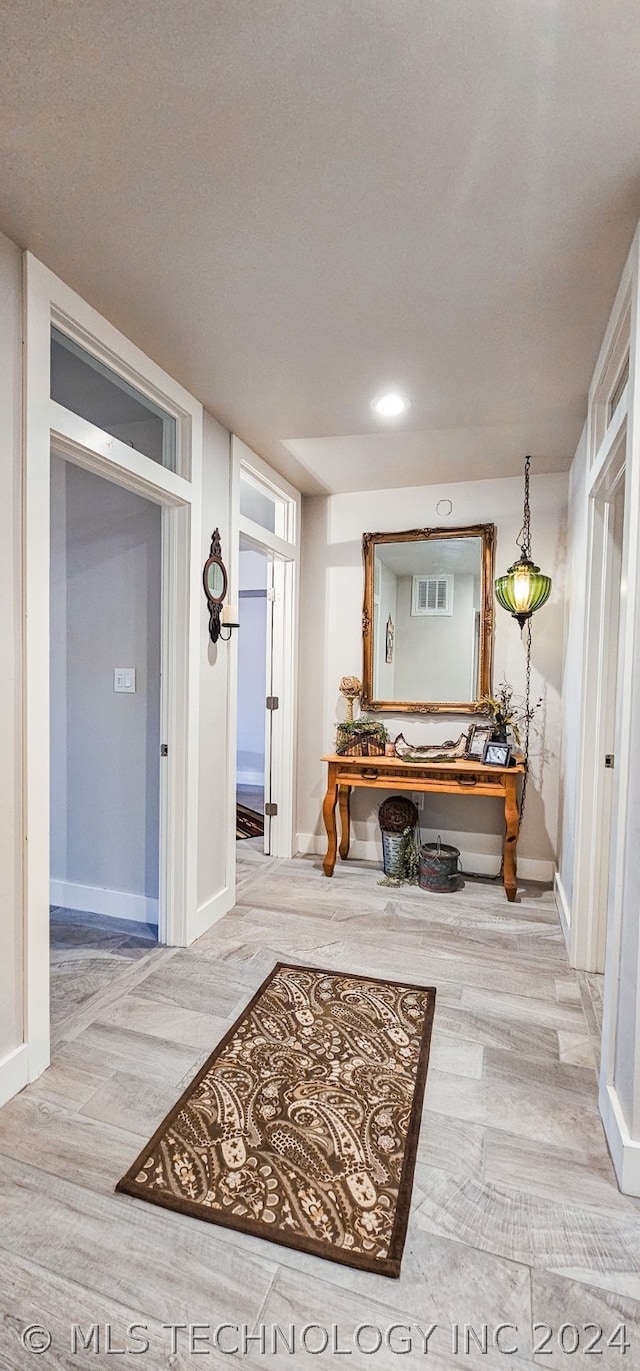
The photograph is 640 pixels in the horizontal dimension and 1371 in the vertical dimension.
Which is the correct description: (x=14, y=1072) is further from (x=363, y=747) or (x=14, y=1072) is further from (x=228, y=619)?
(x=363, y=747)

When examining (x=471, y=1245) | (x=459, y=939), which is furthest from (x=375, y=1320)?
(x=459, y=939)

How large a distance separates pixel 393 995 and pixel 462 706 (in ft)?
6.20

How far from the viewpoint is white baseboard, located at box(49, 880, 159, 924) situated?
2947 mm

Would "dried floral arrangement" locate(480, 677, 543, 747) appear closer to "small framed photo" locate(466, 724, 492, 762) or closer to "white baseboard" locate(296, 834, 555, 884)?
"small framed photo" locate(466, 724, 492, 762)

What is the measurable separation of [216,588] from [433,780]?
1638 mm

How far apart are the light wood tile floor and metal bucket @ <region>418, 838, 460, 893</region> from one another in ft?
2.66

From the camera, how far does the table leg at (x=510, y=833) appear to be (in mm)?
3277

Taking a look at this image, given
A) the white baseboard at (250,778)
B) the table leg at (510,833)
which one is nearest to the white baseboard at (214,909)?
the table leg at (510,833)

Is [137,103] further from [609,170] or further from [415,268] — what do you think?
[609,170]

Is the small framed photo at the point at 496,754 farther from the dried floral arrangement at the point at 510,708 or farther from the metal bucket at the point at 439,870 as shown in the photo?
the metal bucket at the point at 439,870

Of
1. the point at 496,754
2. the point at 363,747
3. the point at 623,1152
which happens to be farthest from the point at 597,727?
the point at 363,747

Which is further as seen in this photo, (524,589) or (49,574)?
(524,589)

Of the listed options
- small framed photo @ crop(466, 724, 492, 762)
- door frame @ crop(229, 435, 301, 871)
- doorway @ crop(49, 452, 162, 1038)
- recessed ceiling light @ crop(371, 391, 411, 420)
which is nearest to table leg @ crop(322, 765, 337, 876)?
door frame @ crop(229, 435, 301, 871)

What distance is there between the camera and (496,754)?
135 inches
